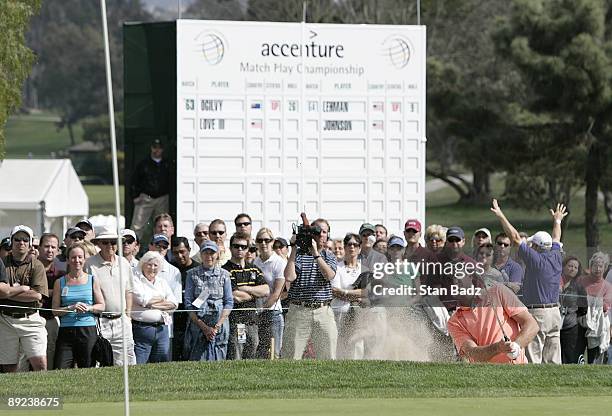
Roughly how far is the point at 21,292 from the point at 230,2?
73013 millimetres

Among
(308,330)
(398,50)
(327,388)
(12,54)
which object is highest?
(12,54)

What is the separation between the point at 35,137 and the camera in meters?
134

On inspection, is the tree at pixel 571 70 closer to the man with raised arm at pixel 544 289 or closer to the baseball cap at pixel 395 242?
the baseball cap at pixel 395 242

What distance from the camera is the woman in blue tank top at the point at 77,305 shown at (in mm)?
13180

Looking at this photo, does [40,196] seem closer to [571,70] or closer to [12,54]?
[12,54]

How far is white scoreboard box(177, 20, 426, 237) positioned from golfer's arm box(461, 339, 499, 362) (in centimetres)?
751

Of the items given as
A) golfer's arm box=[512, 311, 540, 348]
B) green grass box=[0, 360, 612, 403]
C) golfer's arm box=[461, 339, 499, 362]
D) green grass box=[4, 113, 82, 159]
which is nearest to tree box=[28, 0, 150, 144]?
green grass box=[4, 113, 82, 159]

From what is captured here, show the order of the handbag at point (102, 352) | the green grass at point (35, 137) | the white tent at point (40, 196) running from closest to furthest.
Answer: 1. the handbag at point (102, 352)
2. the white tent at point (40, 196)
3. the green grass at point (35, 137)

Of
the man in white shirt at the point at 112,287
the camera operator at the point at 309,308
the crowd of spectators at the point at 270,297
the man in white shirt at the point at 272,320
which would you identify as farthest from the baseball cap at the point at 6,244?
the camera operator at the point at 309,308

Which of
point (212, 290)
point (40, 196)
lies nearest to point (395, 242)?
point (212, 290)

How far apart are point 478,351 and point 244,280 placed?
2864 millimetres

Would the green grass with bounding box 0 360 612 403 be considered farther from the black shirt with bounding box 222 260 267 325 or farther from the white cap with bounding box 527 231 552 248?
the white cap with bounding box 527 231 552 248

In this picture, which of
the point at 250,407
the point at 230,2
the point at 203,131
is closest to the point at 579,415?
the point at 250,407

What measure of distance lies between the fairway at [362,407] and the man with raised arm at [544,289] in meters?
2.85
